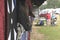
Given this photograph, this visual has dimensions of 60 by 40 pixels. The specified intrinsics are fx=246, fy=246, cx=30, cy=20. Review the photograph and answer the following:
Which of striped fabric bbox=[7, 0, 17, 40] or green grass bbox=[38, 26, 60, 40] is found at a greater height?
striped fabric bbox=[7, 0, 17, 40]

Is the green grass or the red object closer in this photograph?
the red object

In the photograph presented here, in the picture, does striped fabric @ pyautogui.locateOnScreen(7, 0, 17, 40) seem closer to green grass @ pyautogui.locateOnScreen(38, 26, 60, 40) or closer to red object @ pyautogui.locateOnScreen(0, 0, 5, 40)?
red object @ pyautogui.locateOnScreen(0, 0, 5, 40)

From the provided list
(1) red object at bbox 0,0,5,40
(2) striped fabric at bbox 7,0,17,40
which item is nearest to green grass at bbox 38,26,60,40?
(2) striped fabric at bbox 7,0,17,40

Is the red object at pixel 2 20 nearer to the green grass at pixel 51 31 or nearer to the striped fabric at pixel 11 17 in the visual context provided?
the striped fabric at pixel 11 17

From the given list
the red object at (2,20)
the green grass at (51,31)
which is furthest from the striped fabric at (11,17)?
the green grass at (51,31)

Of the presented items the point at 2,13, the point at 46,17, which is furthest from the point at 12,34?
the point at 46,17

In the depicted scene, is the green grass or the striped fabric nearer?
the striped fabric

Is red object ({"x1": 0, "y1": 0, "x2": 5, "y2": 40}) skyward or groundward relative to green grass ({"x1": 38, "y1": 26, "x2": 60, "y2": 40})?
skyward

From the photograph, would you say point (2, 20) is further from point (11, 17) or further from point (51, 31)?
point (51, 31)

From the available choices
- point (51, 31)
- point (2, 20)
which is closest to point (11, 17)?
point (2, 20)

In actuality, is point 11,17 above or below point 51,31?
above

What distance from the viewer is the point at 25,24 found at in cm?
125

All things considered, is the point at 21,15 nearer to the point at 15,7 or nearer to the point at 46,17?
the point at 15,7

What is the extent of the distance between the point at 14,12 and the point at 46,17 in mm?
12821
